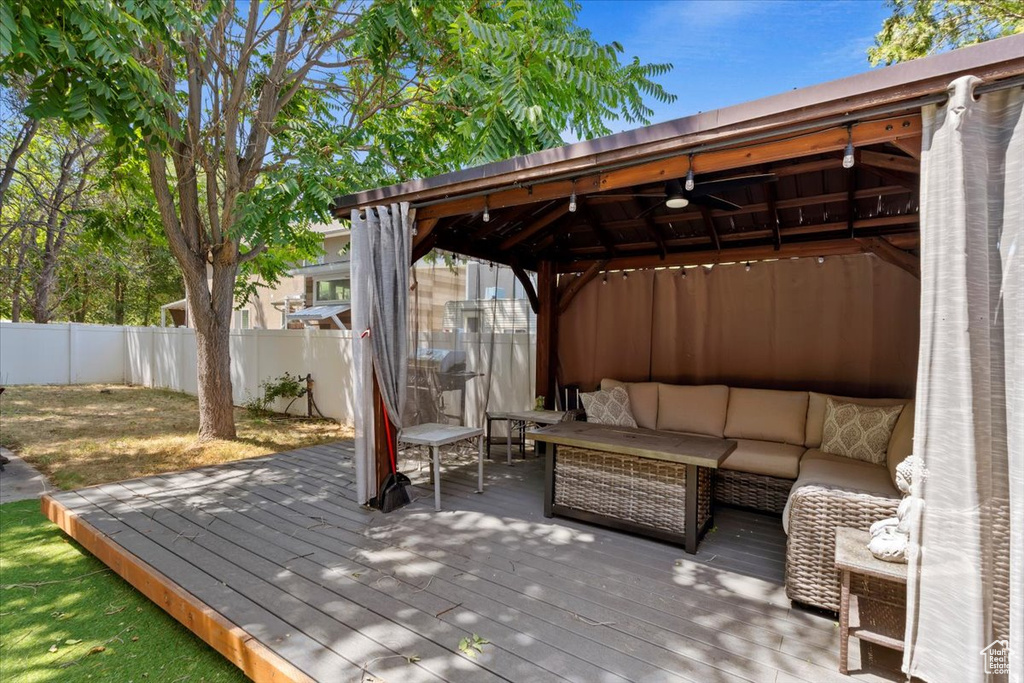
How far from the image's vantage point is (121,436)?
20.6 feet

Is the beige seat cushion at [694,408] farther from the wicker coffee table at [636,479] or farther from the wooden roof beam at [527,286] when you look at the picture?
the wooden roof beam at [527,286]

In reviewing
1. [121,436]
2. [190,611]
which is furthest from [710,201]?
[121,436]

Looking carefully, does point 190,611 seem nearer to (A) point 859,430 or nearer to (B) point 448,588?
(B) point 448,588

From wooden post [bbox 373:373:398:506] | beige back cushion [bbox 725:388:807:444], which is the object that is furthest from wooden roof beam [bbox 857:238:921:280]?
wooden post [bbox 373:373:398:506]

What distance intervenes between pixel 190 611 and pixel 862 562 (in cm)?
314

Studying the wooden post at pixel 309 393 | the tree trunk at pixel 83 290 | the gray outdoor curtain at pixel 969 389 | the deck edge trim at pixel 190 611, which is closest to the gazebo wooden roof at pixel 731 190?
the gray outdoor curtain at pixel 969 389

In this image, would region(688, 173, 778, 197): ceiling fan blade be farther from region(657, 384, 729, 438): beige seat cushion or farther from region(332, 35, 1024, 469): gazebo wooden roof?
region(657, 384, 729, 438): beige seat cushion

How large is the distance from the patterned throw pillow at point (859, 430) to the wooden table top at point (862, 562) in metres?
Result: 1.72

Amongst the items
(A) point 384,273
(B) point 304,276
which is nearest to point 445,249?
(A) point 384,273

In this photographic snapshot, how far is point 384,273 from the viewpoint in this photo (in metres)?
3.70

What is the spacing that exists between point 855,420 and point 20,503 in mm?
7116

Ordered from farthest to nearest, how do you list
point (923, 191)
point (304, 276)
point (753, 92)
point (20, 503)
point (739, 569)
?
point (304, 276) → point (753, 92) → point (20, 503) → point (739, 569) → point (923, 191)

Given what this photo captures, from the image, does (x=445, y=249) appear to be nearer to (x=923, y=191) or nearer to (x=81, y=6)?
(x=81, y=6)

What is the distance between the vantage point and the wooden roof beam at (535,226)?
4.65 metres
